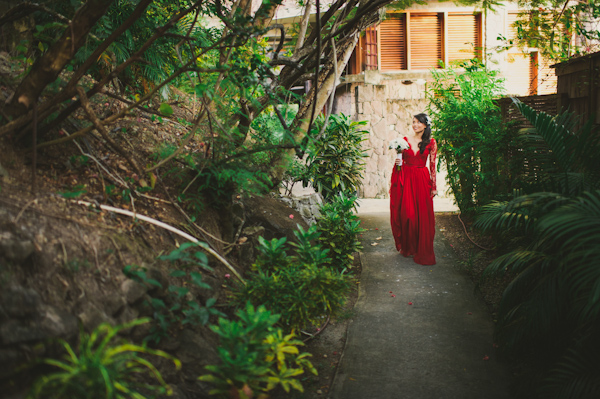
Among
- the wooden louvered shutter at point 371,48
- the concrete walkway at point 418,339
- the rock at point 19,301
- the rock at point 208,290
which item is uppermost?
the wooden louvered shutter at point 371,48

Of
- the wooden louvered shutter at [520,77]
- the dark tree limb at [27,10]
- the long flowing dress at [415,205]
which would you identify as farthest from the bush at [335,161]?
the wooden louvered shutter at [520,77]

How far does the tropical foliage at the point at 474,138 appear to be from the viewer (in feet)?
21.6

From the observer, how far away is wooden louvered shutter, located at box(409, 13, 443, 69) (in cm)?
1248

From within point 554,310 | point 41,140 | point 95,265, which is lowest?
point 554,310

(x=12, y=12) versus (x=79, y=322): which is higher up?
(x=12, y=12)

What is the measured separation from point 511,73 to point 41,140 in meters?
12.3

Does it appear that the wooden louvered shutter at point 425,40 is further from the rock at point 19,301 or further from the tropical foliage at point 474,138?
the rock at point 19,301

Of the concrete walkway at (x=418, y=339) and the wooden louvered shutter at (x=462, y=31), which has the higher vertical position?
the wooden louvered shutter at (x=462, y=31)

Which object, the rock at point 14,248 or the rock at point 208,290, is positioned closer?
the rock at point 14,248

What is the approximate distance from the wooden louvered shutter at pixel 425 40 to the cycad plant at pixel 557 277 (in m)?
8.79

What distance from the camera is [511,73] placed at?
12.7 meters

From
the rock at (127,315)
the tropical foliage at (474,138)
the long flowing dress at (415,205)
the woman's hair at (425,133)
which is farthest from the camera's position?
the tropical foliage at (474,138)

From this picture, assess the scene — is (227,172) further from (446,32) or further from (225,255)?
(446,32)

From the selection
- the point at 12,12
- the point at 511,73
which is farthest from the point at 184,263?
the point at 511,73
